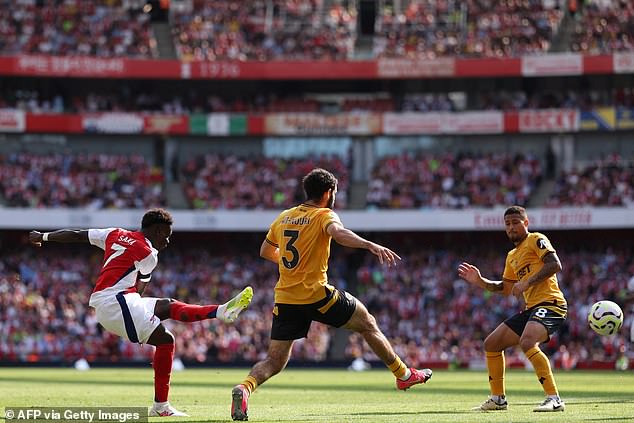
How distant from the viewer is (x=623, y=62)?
47.2 m

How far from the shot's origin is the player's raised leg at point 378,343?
11.9 m

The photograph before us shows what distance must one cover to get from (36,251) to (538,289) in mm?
35029

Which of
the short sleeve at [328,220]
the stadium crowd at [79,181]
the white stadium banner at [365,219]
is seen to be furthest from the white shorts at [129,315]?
the stadium crowd at [79,181]

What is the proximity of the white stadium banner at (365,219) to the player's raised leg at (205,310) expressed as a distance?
110 ft

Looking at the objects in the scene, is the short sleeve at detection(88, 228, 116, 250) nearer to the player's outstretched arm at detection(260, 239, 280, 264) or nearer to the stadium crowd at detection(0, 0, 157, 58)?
the player's outstretched arm at detection(260, 239, 280, 264)

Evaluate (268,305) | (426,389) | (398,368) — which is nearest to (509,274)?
(398,368)

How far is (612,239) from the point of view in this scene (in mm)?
46000

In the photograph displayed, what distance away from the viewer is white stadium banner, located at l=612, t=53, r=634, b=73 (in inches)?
1852

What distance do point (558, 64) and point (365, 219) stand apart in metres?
10.6

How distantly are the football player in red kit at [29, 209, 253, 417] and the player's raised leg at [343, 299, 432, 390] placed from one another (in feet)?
3.96

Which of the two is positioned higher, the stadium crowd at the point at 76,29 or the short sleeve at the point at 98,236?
the short sleeve at the point at 98,236

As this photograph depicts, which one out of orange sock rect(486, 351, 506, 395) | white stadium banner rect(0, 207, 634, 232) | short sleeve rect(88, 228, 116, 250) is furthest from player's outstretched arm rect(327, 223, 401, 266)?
white stadium banner rect(0, 207, 634, 232)

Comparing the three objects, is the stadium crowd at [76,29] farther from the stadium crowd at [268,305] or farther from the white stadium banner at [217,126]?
the stadium crowd at [268,305]

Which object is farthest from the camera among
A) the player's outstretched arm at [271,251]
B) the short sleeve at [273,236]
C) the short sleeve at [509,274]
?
the short sleeve at [509,274]
